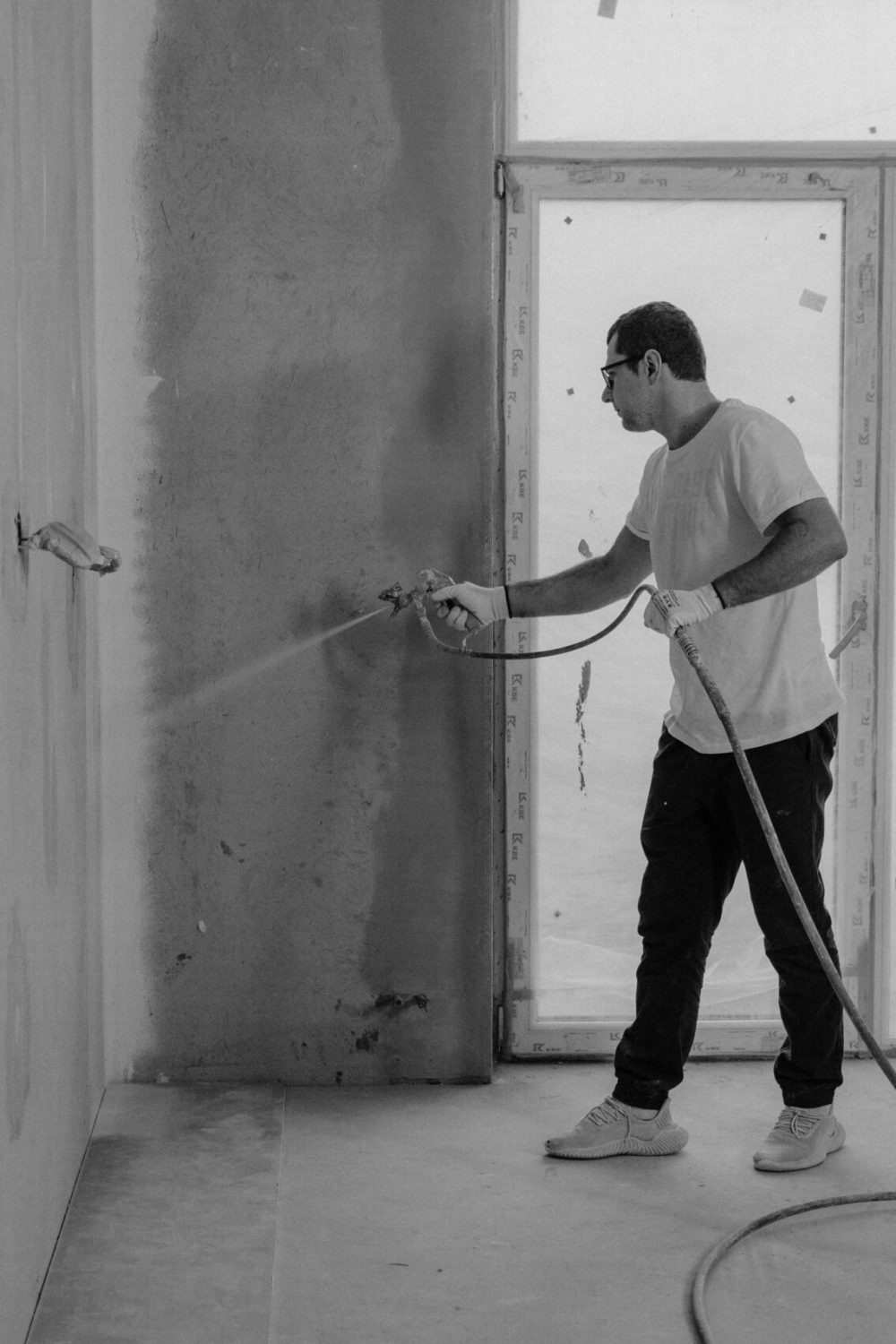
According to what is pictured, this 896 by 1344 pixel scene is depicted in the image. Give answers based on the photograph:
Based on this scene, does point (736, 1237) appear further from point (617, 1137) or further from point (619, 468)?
point (619, 468)

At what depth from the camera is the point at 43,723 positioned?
1953 mm

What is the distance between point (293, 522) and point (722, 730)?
96 cm

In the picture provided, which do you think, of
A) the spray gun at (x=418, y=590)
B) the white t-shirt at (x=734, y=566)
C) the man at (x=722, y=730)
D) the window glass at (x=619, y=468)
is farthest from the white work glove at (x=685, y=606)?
the window glass at (x=619, y=468)

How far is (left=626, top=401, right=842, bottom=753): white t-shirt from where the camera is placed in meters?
2.35

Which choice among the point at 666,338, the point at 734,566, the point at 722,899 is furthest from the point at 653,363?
the point at 722,899

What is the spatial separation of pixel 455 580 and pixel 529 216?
30.8 inches

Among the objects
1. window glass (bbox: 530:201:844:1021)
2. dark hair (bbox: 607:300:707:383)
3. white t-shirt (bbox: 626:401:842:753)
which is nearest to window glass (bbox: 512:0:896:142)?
window glass (bbox: 530:201:844:1021)

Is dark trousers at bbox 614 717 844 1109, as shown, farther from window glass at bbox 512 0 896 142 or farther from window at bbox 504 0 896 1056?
window glass at bbox 512 0 896 142

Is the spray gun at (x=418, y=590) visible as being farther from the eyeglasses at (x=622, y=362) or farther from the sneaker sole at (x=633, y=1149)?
the sneaker sole at (x=633, y=1149)

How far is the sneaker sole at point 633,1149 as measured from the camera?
97.2 inches

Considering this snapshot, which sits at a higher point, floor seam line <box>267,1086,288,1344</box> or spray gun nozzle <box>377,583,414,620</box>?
spray gun nozzle <box>377,583,414,620</box>

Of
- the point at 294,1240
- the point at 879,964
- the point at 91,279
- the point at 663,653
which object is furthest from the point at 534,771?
the point at 91,279

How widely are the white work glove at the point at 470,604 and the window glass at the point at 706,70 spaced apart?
0.98m

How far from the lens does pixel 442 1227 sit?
7.18 ft
